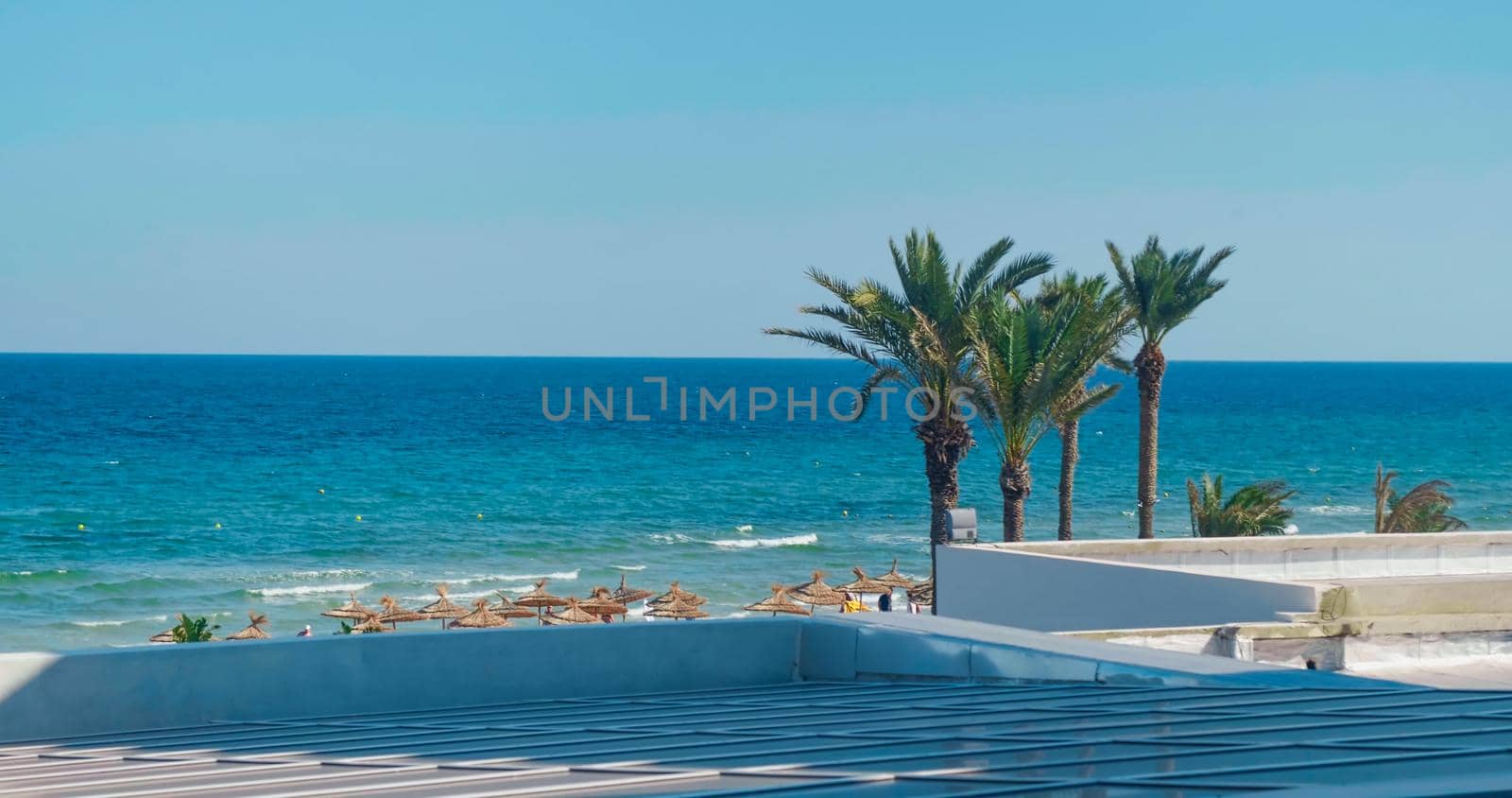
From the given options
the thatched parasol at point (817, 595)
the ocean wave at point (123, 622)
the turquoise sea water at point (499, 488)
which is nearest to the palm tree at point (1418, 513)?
the thatched parasol at point (817, 595)

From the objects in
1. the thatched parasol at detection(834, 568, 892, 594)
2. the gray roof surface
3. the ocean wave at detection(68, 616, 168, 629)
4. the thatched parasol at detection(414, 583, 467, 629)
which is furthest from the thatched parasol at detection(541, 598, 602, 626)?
the gray roof surface

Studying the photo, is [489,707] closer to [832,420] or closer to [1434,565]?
[1434,565]

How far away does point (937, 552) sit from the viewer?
14.2 m

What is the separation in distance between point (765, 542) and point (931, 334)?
29594 mm

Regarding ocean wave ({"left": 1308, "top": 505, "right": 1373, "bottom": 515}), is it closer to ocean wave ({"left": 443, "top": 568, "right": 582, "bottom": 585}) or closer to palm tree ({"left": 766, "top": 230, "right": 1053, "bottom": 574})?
ocean wave ({"left": 443, "top": 568, "right": 582, "bottom": 585})

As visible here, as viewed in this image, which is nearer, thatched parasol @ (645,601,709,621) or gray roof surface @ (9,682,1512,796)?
gray roof surface @ (9,682,1512,796)

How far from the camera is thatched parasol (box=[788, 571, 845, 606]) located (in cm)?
3058

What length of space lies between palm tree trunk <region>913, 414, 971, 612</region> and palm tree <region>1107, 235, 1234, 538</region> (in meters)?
5.91

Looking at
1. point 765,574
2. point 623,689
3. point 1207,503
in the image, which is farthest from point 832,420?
point 623,689

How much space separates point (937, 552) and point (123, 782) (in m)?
9.81

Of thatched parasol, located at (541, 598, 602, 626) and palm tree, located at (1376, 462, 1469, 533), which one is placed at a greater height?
palm tree, located at (1376, 462, 1469, 533)

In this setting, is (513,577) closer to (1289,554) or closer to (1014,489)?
(1014,489)

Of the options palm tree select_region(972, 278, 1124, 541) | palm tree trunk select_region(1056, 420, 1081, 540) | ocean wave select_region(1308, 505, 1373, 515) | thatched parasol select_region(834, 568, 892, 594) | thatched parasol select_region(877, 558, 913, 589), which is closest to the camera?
palm tree select_region(972, 278, 1124, 541)

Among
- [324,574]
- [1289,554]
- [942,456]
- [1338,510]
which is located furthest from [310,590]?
[1338,510]
